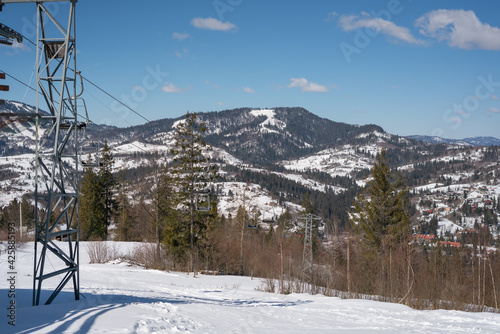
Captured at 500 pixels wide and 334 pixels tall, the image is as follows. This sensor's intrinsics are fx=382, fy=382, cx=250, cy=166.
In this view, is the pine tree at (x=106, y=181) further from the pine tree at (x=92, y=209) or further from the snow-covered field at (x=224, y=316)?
the snow-covered field at (x=224, y=316)

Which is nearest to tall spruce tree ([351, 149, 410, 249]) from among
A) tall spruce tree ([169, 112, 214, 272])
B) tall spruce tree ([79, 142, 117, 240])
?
tall spruce tree ([169, 112, 214, 272])

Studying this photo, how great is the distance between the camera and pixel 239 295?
18.0 meters

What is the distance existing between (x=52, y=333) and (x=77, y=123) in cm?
661

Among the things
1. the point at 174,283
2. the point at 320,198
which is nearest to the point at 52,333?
the point at 174,283

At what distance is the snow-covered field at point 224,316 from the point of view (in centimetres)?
838

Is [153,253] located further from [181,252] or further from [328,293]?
[328,293]

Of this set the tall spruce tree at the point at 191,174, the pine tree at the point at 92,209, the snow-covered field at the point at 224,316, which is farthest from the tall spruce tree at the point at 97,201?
the snow-covered field at the point at 224,316

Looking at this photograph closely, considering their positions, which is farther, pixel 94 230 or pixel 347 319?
pixel 94 230

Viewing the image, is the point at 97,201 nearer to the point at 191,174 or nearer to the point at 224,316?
the point at 191,174

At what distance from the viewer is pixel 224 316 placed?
37.3 ft

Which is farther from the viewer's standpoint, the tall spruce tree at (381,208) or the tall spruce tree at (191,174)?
the tall spruce tree at (381,208)

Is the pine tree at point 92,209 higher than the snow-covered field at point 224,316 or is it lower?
higher

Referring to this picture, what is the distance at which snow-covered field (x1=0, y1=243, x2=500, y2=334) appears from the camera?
838 cm

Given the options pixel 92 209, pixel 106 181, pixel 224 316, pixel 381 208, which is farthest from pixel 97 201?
pixel 224 316
